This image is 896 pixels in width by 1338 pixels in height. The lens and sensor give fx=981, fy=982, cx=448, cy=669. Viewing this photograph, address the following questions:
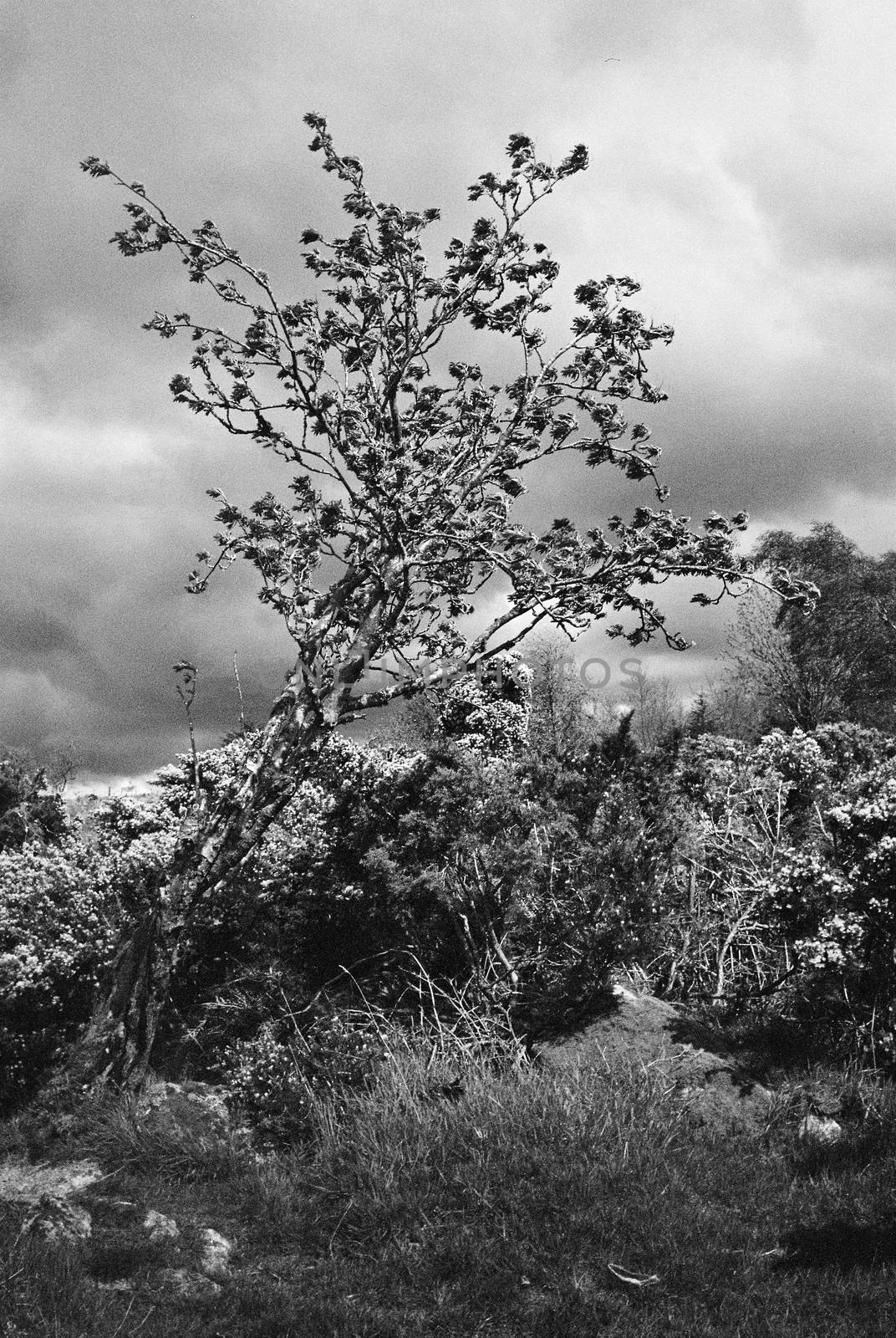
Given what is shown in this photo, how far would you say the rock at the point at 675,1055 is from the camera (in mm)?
6918

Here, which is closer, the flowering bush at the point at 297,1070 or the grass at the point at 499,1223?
the grass at the point at 499,1223

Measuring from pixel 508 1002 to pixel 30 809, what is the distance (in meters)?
→ 15.6

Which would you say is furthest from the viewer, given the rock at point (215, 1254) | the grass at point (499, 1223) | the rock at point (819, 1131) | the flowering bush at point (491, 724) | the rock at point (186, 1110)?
the flowering bush at point (491, 724)

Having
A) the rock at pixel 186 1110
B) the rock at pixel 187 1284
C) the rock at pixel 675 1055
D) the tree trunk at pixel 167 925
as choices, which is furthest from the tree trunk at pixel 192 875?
the rock at pixel 675 1055

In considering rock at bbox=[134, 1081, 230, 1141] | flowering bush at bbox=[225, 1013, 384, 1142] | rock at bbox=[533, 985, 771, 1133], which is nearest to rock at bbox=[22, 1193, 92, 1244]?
rock at bbox=[134, 1081, 230, 1141]

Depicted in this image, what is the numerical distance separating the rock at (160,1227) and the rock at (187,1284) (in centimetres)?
34

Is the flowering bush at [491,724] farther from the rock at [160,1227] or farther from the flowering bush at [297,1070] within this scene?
the rock at [160,1227]

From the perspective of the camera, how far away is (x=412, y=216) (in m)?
9.90

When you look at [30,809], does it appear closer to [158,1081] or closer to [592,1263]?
[158,1081]

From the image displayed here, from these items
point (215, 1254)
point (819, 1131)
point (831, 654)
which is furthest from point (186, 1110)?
point (831, 654)

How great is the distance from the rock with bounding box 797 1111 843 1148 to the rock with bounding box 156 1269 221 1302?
3.88 metres

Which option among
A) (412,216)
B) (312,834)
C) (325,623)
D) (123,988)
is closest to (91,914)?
(123,988)

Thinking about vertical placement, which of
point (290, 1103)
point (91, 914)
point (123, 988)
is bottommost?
point (290, 1103)

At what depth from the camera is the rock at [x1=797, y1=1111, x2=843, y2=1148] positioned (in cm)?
652
